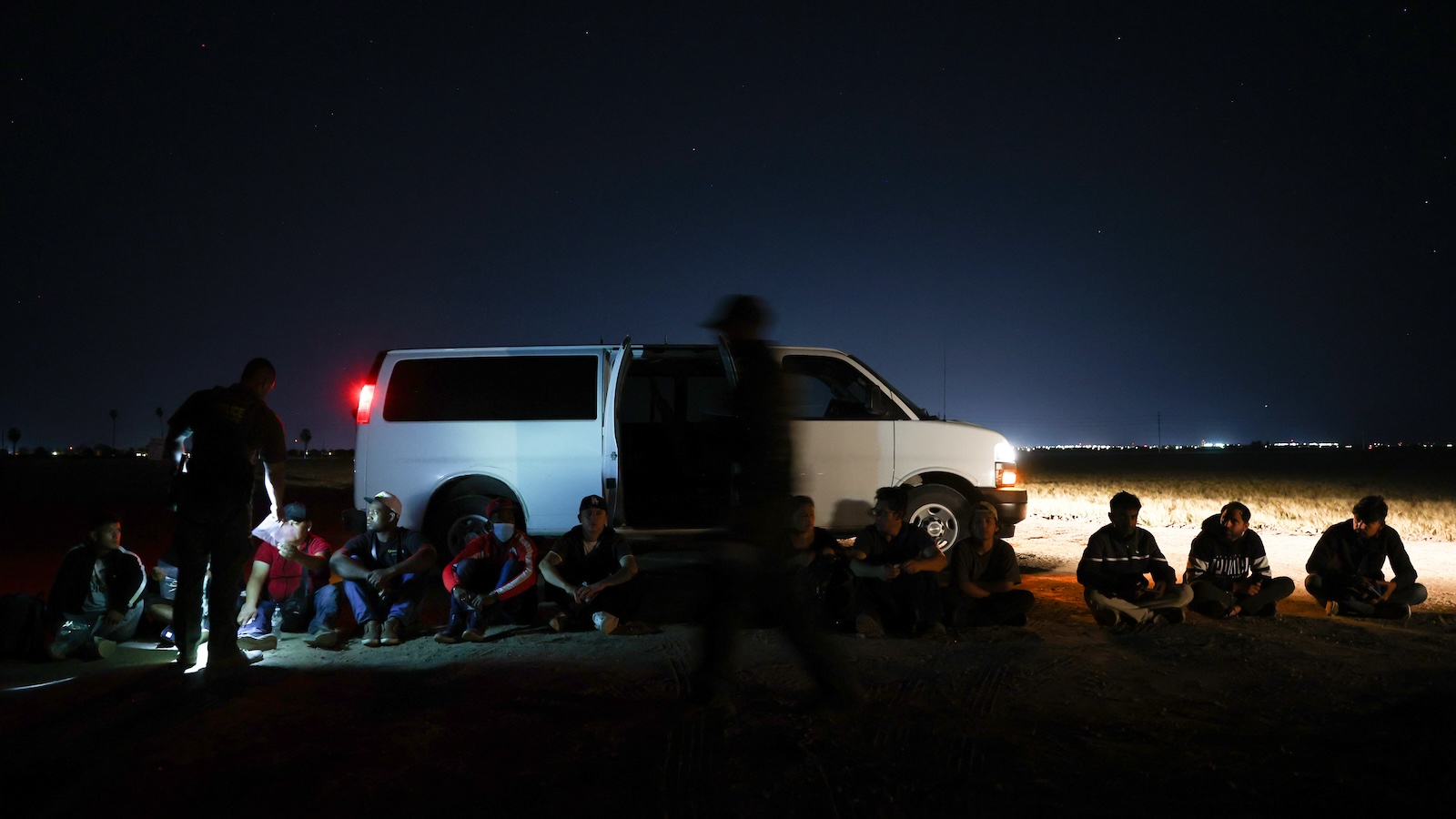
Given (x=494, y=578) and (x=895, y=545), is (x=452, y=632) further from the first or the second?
(x=895, y=545)

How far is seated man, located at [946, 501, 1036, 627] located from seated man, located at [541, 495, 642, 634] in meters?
2.20

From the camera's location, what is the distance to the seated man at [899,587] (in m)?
5.74

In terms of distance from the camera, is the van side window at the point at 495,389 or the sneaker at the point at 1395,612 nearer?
the sneaker at the point at 1395,612

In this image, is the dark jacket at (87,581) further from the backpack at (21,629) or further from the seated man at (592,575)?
the seated man at (592,575)

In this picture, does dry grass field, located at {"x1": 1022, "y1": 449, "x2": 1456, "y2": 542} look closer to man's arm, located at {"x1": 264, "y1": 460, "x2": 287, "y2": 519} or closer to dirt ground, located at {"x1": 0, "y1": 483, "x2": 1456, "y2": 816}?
dirt ground, located at {"x1": 0, "y1": 483, "x2": 1456, "y2": 816}

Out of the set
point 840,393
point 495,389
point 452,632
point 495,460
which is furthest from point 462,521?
point 840,393

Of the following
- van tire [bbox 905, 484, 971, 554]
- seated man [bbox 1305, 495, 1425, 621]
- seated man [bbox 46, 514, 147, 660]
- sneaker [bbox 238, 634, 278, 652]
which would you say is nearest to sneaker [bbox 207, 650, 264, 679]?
A: sneaker [bbox 238, 634, 278, 652]

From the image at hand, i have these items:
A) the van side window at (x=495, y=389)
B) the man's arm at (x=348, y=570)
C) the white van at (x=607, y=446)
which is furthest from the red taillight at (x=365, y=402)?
the man's arm at (x=348, y=570)

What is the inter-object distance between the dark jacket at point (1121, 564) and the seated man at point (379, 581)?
4.56 meters

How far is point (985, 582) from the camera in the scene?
5.99 metres

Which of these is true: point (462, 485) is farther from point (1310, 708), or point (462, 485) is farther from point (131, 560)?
point (1310, 708)

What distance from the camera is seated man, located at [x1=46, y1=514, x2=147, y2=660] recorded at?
5.12 m

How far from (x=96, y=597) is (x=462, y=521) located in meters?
2.64

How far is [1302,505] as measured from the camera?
16.4 metres
